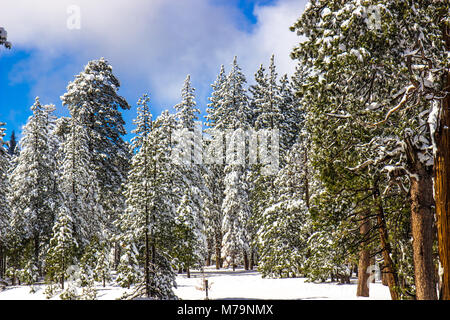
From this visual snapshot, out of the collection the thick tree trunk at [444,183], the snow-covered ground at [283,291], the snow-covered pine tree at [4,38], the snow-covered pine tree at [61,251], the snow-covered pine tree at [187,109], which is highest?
the snow-covered pine tree at [187,109]

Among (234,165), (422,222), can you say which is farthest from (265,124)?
(422,222)

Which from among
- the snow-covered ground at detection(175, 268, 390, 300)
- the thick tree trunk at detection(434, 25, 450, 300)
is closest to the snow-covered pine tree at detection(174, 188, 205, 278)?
the snow-covered ground at detection(175, 268, 390, 300)

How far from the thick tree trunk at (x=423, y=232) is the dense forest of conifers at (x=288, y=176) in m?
0.03

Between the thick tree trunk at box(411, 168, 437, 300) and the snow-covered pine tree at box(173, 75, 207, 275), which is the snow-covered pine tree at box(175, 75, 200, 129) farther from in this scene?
the thick tree trunk at box(411, 168, 437, 300)

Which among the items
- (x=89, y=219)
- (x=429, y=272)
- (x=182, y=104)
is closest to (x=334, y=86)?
(x=429, y=272)

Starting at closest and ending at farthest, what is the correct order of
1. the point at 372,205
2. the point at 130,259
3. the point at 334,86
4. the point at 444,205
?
the point at 444,205, the point at 334,86, the point at 372,205, the point at 130,259

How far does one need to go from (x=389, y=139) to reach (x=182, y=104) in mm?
27522

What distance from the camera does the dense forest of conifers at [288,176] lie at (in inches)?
304

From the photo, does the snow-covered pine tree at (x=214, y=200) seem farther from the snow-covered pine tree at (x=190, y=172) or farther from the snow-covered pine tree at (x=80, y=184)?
the snow-covered pine tree at (x=80, y=184)

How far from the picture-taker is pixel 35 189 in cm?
2716

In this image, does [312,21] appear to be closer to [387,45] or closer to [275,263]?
[387,45]

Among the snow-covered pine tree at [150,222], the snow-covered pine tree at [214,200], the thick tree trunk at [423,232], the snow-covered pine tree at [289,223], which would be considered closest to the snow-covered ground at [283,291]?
the snow-covered pine tree at [150,222]

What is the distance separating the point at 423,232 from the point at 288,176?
63.8 ft
